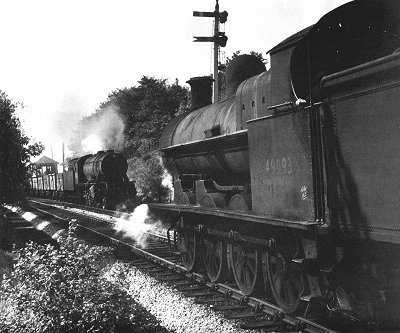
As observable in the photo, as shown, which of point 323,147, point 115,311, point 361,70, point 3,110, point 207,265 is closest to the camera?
point 361,70

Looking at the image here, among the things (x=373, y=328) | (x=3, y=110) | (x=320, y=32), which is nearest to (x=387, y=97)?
(x=320, y=32)

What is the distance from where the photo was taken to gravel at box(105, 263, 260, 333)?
22.3 ft

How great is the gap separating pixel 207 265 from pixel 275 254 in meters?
2.73

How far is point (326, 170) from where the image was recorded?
571cm

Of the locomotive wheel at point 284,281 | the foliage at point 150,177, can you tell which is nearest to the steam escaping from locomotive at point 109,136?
the foliage at point 150,177

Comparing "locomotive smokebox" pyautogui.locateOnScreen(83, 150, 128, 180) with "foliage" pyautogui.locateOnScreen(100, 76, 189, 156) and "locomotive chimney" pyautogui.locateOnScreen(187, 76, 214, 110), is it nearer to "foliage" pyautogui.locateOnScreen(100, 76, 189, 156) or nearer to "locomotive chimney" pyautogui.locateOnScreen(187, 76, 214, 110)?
"foliage" pyautogui.locateOnScreen(100, 76, 189, 156)

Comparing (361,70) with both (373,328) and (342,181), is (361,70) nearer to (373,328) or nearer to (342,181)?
(342,181)

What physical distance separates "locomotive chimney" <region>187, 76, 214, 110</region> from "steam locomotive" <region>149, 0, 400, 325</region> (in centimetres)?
367

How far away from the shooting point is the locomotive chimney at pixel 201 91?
12.3 metres

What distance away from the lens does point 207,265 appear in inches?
→ 383

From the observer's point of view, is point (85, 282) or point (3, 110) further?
point (3, 110)

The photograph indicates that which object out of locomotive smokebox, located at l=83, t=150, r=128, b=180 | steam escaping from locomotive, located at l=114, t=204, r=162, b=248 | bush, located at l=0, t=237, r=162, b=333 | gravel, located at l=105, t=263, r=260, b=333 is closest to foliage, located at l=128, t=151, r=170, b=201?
locomotive smokebox, located at l=83, t=150, r=128, b=180

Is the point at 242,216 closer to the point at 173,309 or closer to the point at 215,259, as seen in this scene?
the point at 173,309

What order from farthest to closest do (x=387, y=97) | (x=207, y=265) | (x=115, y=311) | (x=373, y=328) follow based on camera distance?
1. (x=207, y=265)
2. (x=115, y=311)
3. (x=373, y=328)
4. (x=387, y=97)
